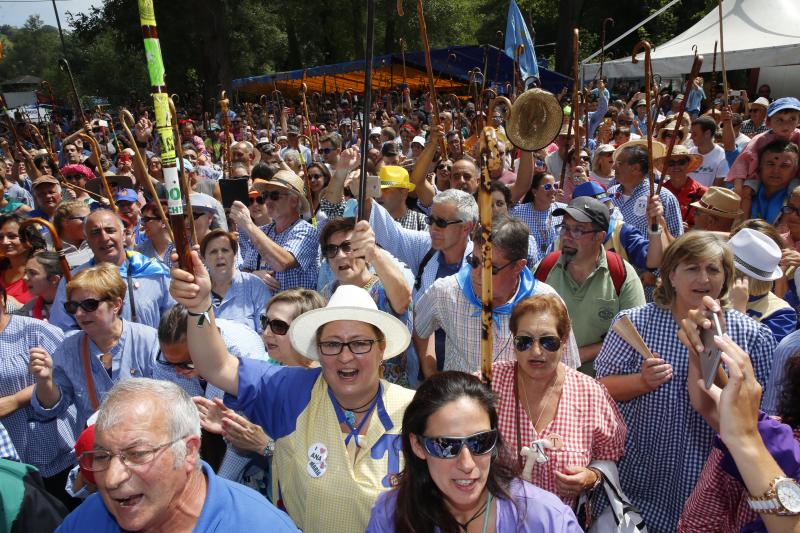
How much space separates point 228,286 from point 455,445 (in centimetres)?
268

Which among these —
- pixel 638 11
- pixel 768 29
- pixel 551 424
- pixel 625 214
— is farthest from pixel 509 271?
pixel 638 11

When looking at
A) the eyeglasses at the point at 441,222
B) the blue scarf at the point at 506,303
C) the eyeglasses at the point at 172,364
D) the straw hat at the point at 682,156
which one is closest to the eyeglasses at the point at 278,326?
the eyeglasses at the point at 172,364

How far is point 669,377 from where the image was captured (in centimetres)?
269

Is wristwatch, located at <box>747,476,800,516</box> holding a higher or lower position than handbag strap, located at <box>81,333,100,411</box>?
higher

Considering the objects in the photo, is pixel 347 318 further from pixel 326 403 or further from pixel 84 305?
pixel 84 305

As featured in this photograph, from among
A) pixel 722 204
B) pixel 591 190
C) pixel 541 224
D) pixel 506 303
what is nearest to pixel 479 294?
pixel 506 303

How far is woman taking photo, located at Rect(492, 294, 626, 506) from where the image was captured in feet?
8.17

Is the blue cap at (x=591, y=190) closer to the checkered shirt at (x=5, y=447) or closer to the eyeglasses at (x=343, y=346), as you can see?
the eyeglasses at (x=343, y=346)

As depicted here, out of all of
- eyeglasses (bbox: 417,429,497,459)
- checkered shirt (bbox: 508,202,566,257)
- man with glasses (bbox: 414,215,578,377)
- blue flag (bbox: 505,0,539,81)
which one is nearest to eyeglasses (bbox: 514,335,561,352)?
man with glasses (bbox: 414,215,578,377)

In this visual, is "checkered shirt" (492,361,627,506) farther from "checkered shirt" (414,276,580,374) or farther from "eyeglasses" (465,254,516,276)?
"eyeglasses" (465,254,516,276)

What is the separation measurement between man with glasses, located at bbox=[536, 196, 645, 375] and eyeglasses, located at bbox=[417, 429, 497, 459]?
1702mm

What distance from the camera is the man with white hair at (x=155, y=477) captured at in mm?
1895

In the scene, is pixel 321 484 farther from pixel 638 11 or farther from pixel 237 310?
pixel 638 11

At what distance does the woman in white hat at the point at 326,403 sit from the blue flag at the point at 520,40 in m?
7.87
